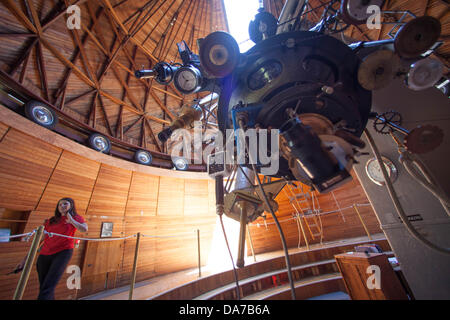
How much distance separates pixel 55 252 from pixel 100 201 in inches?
145

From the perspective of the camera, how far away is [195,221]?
24.1 feet

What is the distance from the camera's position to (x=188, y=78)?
112 centimetres

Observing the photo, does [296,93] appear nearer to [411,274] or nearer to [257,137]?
[257,137]

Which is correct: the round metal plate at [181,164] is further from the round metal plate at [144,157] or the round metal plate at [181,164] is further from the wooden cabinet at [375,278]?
the wooden cabinet at [375,278]

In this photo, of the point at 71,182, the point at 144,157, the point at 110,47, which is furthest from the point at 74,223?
the point at 110,47

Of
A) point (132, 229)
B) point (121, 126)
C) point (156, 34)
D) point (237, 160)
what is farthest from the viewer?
point (121, 126)

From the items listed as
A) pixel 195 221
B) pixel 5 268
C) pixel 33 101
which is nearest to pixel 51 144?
pixel 33 101

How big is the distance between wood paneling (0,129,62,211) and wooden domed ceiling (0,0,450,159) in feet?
6.78

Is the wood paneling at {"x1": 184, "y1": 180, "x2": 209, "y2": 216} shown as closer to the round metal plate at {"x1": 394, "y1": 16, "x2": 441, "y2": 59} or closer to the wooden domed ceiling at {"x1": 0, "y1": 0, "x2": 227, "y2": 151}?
the wooden domed ceiling at {"x1": 0, "y1": 0, "x2": 227, "y2": 151}

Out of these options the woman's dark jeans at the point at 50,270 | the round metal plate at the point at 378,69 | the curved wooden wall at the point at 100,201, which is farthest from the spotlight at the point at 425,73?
the curved wooden wall at the point at 100,201

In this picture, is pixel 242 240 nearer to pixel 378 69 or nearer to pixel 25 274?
pixel 378 69

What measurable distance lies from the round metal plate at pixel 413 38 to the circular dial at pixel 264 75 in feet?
1.76

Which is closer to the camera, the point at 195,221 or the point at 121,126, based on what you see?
the point at 195,221

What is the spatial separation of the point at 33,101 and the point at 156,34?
5176mm
